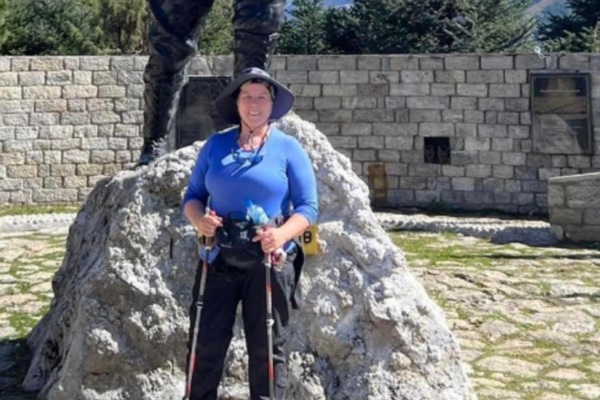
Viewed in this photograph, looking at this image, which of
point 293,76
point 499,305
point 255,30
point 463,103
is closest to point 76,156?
point 293,76

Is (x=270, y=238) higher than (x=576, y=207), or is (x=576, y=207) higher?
(x=270, y=238)

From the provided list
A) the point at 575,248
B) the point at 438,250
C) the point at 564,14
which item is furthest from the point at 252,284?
the point at 564,14

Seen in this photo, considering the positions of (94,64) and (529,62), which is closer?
(529,62)

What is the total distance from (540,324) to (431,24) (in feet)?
38.7

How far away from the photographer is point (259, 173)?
2.29 metres

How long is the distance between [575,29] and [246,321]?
16004 mm

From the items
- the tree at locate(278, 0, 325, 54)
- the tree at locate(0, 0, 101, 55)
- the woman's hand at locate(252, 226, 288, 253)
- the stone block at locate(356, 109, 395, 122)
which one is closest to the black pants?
the woman's hand at locate(252, 226, 288, 253)

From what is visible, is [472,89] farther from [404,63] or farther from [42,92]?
[42,92]

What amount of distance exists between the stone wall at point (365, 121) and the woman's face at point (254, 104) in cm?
852

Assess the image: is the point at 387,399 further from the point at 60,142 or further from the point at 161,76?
the point at 60,142

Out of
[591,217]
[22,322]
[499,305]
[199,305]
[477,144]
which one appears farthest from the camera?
[477,144]

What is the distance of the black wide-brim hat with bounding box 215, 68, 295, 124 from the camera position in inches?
94.3

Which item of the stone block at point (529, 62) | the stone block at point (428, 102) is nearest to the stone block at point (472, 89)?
the stone block at point (428, 102)

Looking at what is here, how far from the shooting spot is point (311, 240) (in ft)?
9.48
